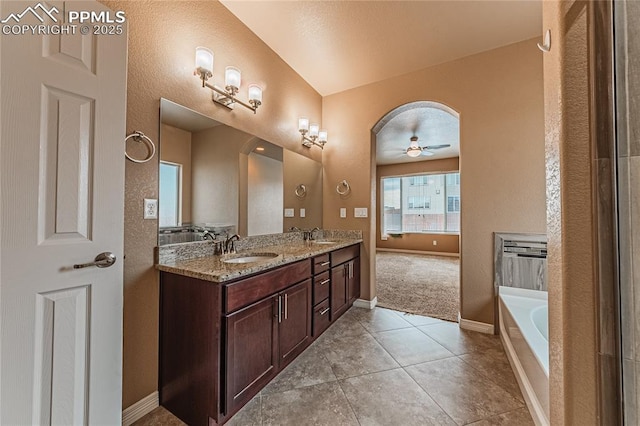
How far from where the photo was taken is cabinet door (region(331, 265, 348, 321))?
7.74 ft

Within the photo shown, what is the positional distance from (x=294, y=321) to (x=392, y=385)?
0.78 meters

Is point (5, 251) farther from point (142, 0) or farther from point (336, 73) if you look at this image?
point (336, 73)

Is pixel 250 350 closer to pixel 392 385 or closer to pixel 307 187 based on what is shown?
pixel 392 385

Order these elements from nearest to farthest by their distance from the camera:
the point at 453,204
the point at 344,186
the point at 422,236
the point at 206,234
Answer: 1. the point at 206,234
2. the point at 344,186
3. the point at 453,204
4. the point at 422,236

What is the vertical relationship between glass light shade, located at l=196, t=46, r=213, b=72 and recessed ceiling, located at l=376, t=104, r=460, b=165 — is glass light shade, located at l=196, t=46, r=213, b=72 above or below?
below

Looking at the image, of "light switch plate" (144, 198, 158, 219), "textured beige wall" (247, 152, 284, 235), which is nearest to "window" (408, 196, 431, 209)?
"textured beige wall" (247, 152, 284, 235)

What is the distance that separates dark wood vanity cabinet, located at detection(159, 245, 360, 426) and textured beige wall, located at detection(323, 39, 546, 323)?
74.7 inches

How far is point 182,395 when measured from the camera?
132cm

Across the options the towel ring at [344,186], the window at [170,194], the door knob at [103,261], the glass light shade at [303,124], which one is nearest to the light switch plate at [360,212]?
the towel ring at [344,186]

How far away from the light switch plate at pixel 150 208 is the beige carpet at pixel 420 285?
8.71 feet

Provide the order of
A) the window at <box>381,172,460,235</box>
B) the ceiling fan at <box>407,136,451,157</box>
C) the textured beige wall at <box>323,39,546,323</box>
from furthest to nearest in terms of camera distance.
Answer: the window at <box>381,172,460,235</box> → the ceiling fan at <box>407,136,451,157</box> → the textured beige wall at <box>323,39,546,323</box>

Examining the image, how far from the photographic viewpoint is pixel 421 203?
6906 mm

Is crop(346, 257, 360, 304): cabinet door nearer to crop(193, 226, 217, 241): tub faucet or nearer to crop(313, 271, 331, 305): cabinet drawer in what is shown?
crop(313, 271, 331, 305): cabinet drawer

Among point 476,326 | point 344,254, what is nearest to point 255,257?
point 344,254
